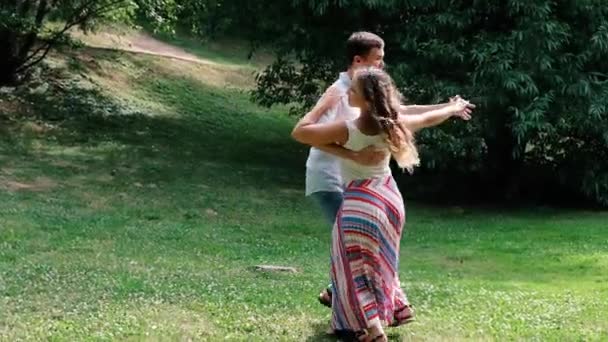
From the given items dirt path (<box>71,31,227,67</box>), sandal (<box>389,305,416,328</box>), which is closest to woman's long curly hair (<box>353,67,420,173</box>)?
sandal (<box>389,305,416,328</box>)

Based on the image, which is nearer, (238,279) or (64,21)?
(238,279)

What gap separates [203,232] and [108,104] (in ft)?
30.0

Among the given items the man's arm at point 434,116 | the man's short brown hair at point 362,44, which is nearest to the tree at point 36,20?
the man's short brown hair at point 362,44

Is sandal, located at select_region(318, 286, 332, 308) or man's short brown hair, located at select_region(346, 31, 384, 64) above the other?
man's short brown hair, located at select_region(346, 31, 384, 64)

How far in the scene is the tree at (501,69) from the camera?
1319 cm

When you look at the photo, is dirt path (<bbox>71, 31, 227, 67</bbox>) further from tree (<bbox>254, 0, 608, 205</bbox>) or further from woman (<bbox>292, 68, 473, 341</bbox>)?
woman (<bbox>292, 68, 473, 341</bbox>)

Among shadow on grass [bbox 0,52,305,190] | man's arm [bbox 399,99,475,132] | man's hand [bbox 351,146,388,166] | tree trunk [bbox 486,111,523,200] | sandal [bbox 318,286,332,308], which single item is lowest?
shadow on grass [bbox 0,52,305,190]

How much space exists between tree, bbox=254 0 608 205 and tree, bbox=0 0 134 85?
151 inches

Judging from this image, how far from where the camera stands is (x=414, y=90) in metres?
14.2

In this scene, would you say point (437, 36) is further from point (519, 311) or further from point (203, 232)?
point (519, 311)

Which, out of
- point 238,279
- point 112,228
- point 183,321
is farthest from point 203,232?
point 183,321

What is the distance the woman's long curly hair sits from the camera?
4.76 metres

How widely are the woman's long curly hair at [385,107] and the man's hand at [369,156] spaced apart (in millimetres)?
87

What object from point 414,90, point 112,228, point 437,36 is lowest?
point 112,228
